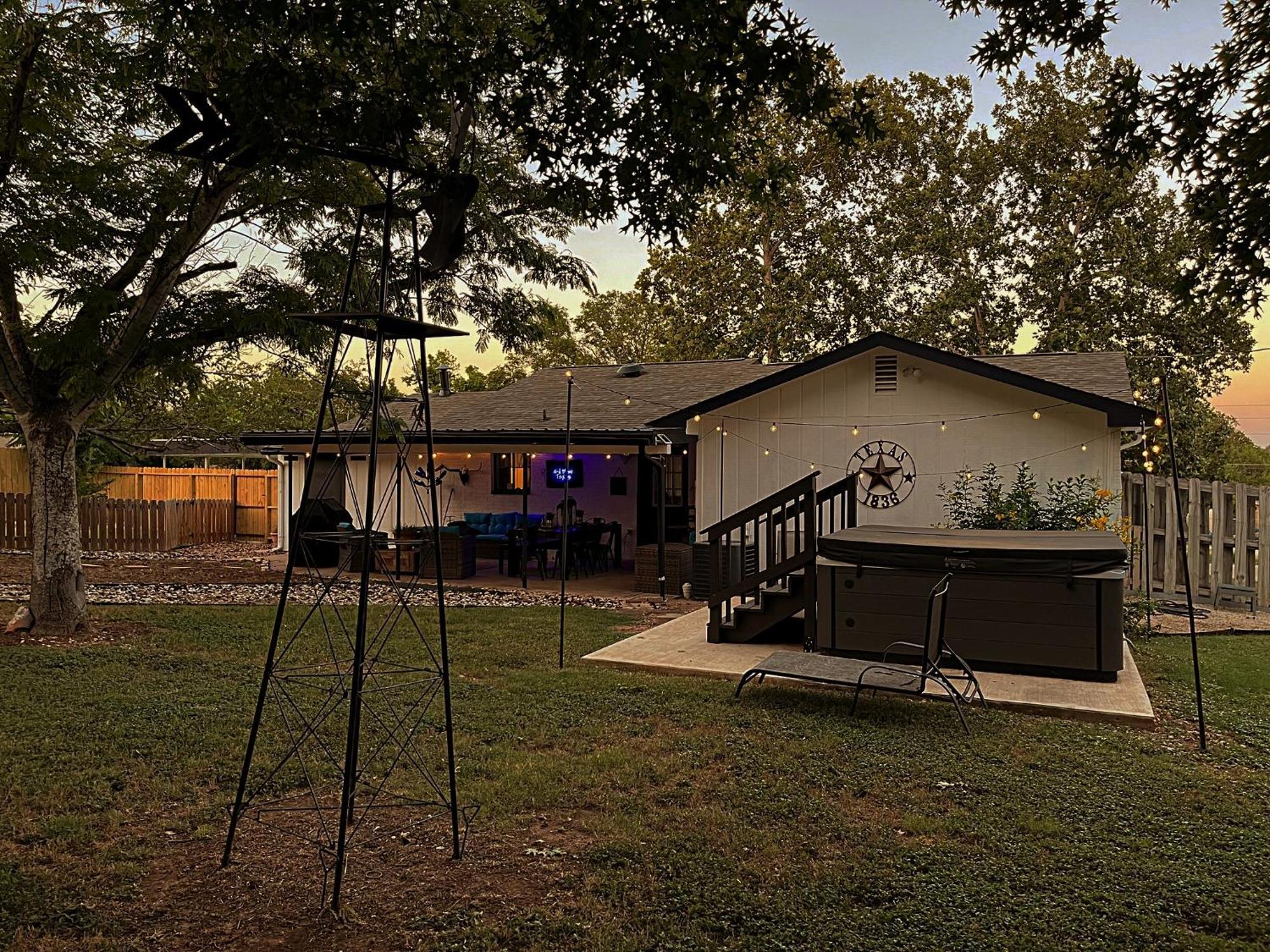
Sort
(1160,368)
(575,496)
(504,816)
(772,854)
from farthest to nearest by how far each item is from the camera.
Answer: (1160,368) → (575,496) → (504,816) → (772,854)

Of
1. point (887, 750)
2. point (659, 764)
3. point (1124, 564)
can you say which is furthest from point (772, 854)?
point (1124, 564)

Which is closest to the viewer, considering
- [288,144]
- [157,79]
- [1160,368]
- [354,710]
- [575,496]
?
[354,710]

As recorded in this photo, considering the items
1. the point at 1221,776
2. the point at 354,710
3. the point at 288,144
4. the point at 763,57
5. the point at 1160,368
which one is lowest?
the point at 1221,776

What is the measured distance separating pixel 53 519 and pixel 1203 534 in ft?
44.3

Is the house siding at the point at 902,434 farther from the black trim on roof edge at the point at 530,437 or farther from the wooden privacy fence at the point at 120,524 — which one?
the wooden privacy fence at the point at 120,524

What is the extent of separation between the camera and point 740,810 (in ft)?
15.0

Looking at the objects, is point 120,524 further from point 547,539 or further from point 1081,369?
point 1081,369

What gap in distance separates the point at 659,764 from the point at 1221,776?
3.14m

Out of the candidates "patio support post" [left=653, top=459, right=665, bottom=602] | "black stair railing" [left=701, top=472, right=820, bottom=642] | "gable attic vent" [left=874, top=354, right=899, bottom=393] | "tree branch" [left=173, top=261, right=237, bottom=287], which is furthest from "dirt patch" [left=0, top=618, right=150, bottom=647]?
"gable attic vent" [left=874, top=354, right=899, bottom=393]

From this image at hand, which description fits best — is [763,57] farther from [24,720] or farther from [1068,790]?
[24,720]

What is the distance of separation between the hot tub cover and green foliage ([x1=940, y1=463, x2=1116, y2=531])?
1035 mm

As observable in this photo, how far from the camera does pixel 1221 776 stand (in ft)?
17.1

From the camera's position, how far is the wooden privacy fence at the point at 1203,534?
38.0 feet

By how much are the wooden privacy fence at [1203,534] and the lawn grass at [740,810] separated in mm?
4780
